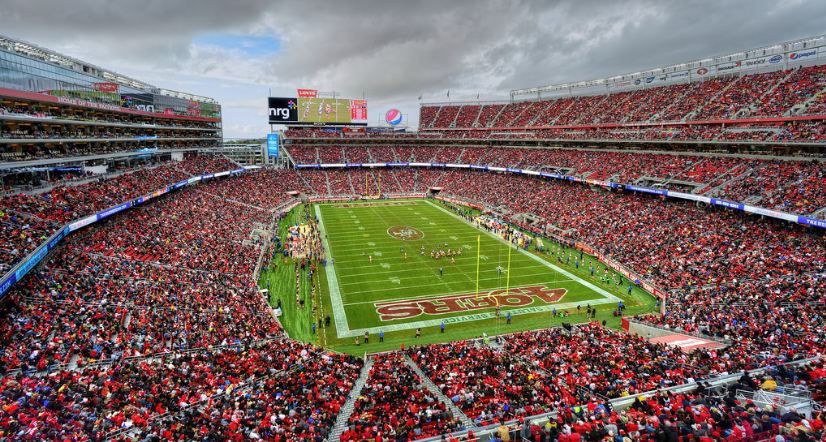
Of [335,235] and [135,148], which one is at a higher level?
[135,148]

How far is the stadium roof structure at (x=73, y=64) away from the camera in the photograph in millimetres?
28166

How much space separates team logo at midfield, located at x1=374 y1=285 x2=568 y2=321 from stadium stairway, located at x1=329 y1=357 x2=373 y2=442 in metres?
7.65

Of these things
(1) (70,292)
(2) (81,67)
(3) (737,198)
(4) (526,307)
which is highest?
(2) (81,67)

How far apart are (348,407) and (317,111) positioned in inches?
2565

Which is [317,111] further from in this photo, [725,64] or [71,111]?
[725,64]

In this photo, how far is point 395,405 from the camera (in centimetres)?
1265

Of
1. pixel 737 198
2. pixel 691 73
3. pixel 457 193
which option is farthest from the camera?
pixel 457 193

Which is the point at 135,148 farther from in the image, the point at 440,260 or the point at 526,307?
the point at 526,307

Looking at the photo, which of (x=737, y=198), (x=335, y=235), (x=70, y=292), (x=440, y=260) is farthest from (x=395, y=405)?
(x=737, y=198)

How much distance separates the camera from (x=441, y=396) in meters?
13.6

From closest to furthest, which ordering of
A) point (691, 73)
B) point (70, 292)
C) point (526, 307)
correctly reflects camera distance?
point (70, 292) < point (526, 307) < point (691, 73)

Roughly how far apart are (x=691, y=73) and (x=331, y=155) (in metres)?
52.6

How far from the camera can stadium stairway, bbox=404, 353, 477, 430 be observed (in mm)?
12137

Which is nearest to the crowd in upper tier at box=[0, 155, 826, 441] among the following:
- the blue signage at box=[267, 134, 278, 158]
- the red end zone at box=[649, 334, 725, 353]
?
the red end zone at box=[649, 334, 725, 353]
